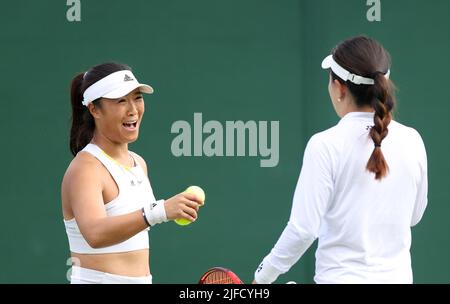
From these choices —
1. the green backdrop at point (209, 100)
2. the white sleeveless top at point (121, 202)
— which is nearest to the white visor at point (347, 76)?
the white sleeveless top at point (121, 202)

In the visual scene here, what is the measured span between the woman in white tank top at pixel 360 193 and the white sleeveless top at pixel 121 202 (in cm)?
54

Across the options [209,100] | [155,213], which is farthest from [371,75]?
[209,100]

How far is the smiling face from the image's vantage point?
3568mm

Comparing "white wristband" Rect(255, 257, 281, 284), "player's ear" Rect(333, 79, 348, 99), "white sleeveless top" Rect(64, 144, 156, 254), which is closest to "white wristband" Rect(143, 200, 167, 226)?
"white sleeveless top" Rect(64, 144, 156, 254)

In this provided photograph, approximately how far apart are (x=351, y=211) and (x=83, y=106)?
3.75 ft

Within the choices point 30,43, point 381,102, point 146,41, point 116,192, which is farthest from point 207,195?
point 381,102

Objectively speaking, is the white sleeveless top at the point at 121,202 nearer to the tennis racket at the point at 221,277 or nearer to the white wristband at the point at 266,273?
the tennis racket at the point at 221,277

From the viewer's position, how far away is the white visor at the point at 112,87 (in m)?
3.54

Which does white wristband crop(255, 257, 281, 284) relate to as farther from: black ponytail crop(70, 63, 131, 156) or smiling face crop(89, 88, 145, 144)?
black ponytail crop(70, 63, 131, 156)

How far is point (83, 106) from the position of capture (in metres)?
3.70

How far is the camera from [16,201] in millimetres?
5395

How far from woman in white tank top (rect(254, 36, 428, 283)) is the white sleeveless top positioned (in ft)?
1.76
